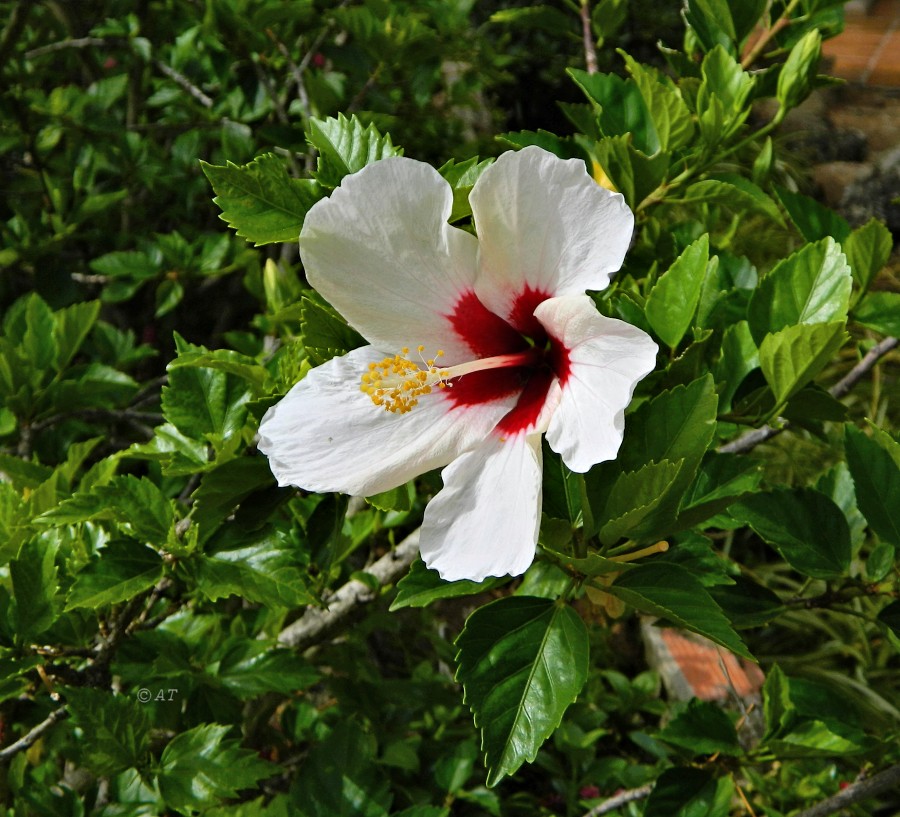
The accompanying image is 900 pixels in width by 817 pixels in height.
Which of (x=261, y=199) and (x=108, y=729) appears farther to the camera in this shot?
(x=108, y=729)

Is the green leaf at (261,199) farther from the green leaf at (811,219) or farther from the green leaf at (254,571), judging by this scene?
the green leaf at (811,219)

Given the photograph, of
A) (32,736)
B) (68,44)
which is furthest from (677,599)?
(68,44)

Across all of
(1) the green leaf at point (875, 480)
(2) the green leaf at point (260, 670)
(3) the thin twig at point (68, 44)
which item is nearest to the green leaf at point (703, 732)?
(1) the green leaf at point (875, 480)

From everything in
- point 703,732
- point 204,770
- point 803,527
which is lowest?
point 703,732

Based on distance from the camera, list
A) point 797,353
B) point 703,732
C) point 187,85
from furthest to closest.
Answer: point 187,85
point 703,732
point 797,353

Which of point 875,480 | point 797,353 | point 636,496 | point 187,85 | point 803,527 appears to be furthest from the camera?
point 187,85

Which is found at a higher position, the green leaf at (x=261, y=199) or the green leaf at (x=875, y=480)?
the green leaf at (x=261, y=199)

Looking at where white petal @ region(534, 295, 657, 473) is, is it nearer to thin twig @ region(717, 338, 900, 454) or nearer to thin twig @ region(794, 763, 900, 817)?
thin twig @ region(717, 338, 900, 454)

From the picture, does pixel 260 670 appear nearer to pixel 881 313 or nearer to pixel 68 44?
pixel 881 313
